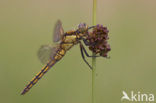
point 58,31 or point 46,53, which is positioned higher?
point 58,31

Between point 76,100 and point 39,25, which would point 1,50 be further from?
point 76,100

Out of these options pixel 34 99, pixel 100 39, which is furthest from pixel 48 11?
pixel 100 39

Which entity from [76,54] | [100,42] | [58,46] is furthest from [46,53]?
[76,54]

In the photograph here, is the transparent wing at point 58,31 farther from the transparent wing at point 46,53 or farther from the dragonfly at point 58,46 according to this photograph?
the transparent wing at point 46,53

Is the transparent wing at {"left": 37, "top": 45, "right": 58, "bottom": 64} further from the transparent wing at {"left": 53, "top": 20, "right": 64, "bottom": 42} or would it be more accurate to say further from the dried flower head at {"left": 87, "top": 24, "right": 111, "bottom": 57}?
the dried flower head at {"left": 87, "top": 24, "right": 111, "bottom": 57}

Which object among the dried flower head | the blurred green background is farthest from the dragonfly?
the blurred green background

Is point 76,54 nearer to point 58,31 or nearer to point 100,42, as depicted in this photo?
point 58,31

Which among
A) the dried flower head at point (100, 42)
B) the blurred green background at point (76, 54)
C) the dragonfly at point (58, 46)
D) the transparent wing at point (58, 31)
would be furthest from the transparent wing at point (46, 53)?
the blurred green background at point (76, 54)

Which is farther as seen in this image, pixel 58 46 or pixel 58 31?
pixel 58 46
